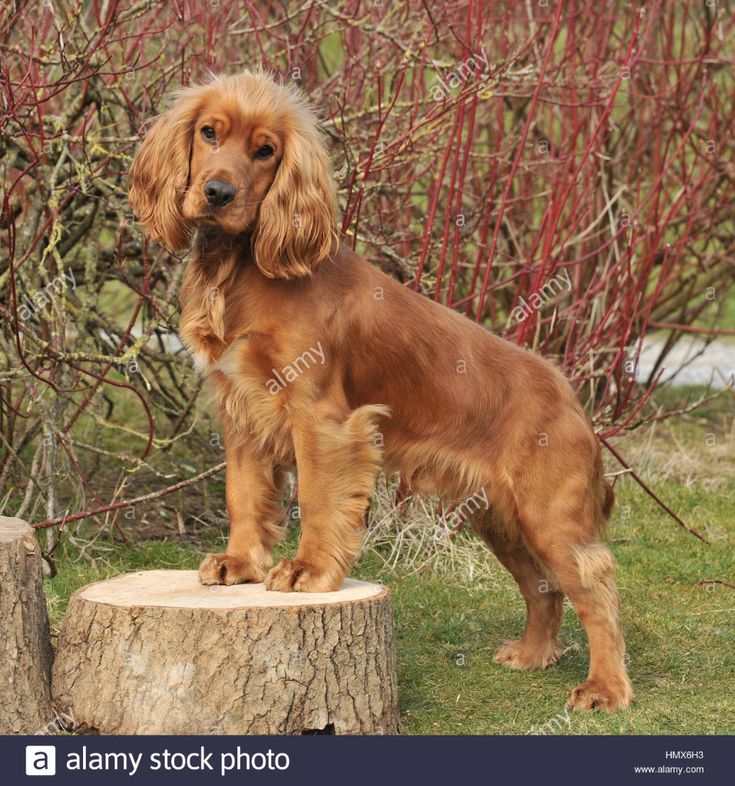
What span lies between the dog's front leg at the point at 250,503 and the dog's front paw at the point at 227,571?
0.6 inches

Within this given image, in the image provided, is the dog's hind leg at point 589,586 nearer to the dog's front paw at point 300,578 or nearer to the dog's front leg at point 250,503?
the dog's front paw at point 300,578

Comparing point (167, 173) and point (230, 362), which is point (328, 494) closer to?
point (230, 362)

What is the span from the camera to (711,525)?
22.0ft

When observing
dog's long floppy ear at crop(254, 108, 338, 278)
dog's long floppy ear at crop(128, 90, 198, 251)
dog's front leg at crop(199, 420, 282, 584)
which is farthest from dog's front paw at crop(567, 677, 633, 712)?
dog's long floppy ear at crop(128, 90, 198, 251)

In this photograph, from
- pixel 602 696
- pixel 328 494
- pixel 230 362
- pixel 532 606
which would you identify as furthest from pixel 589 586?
pixel 230 362

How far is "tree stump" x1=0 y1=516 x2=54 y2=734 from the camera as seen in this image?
3895mm

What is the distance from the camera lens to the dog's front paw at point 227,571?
4164 millimetres

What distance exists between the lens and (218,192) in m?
3.82

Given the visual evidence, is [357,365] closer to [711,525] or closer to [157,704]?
[157,704]

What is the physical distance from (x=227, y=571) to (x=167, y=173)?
1337 mm

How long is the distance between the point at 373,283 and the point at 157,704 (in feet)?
5.15

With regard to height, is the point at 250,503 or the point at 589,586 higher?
the point at 250,503

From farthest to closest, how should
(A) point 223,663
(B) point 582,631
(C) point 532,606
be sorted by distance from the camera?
(B) point 582,631 < (C) point 532,606 < (A) point 223,663

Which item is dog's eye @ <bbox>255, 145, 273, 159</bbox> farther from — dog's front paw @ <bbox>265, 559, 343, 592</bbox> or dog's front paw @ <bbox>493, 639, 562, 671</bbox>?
dog's front paw @ <bbox>493, 639, 562, 671</bbox>
